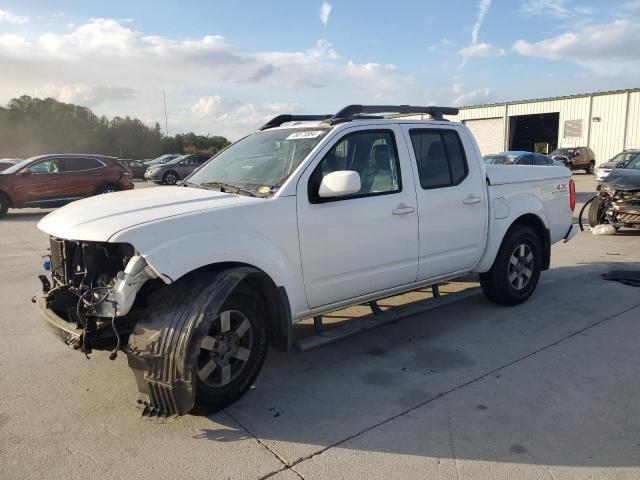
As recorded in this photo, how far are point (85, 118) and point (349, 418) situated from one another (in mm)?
62782

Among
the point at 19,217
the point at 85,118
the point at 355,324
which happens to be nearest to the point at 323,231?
the point at 355,324

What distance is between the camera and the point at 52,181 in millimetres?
14633

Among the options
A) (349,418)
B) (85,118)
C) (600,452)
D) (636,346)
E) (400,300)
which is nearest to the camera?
(600,452)

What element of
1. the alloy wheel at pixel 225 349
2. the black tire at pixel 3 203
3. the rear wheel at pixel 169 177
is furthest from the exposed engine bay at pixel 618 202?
the rear wheel at pixel 169 177

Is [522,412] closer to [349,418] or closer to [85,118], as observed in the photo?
[349,418]

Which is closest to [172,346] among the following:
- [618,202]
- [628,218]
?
[628,218]

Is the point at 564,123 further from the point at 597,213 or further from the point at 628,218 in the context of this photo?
the point at 628,218

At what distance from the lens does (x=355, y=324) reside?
4176 mm

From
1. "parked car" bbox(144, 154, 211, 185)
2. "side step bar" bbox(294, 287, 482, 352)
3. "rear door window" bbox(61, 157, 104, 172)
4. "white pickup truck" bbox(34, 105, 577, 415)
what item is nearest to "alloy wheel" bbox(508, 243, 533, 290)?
Answer: "white pickup truck" bbox(34, 105, 577, 415)

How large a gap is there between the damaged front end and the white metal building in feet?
106

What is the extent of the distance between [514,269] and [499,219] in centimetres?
63

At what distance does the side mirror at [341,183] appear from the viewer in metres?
3.60

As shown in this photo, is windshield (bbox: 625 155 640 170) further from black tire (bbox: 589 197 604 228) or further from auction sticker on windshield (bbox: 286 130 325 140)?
auction sticker on windshield (bbox: 286 130 325 140)

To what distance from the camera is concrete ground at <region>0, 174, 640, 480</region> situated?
9.41ft
